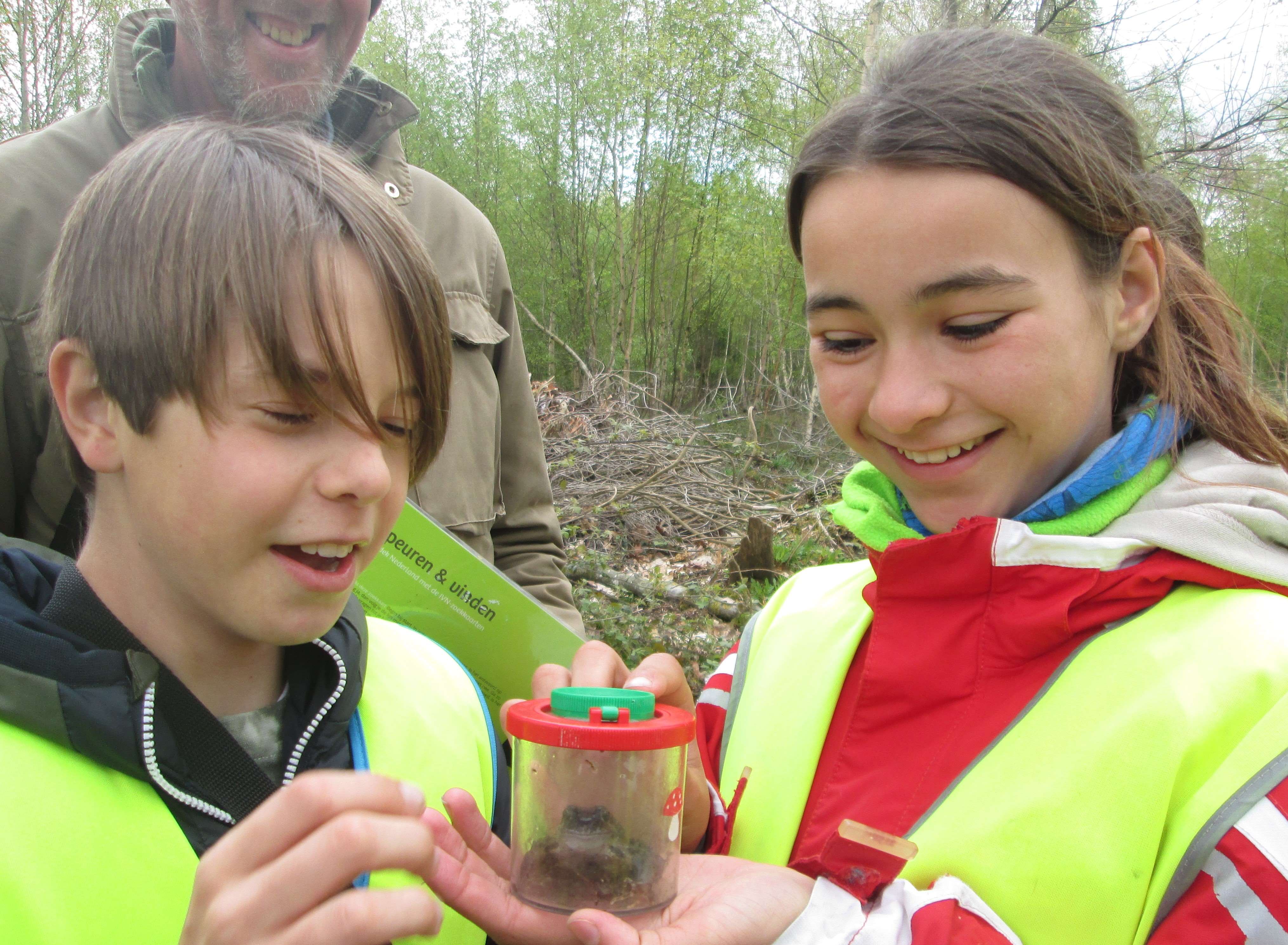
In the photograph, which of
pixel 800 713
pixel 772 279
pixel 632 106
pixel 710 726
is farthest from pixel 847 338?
pixel 632 106

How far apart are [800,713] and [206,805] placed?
992 mm

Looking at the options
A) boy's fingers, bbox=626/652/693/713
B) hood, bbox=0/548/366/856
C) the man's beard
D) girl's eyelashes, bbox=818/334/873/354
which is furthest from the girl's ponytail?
the man's beard


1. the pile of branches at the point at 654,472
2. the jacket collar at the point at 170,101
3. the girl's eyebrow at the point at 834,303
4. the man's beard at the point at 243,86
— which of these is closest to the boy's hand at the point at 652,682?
the girl's eyebrow at the point at 834,303

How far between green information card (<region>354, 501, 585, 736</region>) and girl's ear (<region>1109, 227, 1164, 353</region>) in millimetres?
1265

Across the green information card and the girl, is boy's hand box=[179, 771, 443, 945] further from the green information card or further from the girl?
the green information card

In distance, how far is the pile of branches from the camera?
7.60 m

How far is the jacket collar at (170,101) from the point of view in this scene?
2.00 metres

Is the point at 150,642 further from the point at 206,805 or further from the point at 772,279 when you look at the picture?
the point at 772,279

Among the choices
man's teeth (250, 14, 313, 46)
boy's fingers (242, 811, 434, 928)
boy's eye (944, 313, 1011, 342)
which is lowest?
boy's fingers (242, 811, 434, 928)

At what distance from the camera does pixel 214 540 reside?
1.17m

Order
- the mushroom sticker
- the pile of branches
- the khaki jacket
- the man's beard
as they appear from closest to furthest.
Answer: the mushroom sticker, the khaki jacket, the man's beard, the pile of branches

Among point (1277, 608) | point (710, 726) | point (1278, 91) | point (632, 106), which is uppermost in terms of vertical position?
point (632, 106)

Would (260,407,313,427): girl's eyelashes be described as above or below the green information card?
above

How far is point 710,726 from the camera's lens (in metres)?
1.81
